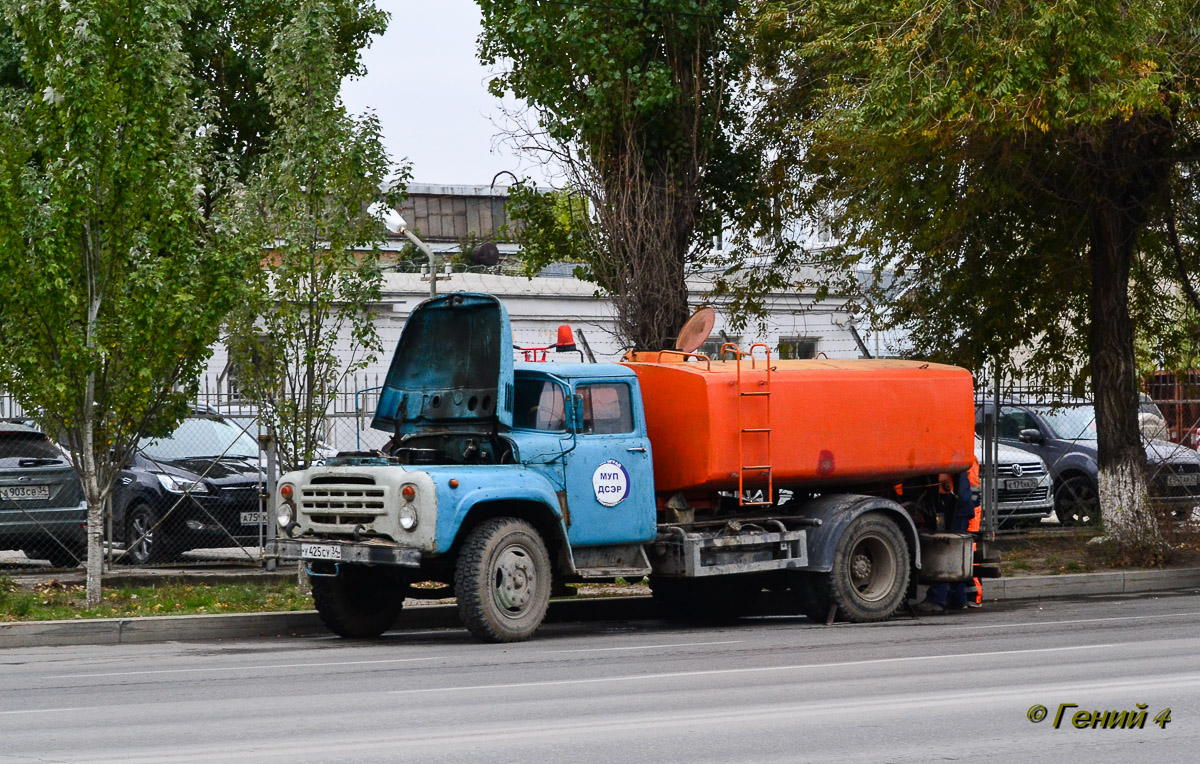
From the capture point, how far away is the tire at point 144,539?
17359mm

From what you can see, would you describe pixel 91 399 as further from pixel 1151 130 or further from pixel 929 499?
pixel 1151 130

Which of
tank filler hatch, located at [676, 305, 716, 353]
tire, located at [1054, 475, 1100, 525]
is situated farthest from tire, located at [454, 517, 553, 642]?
tire, located at [1054, 475, 1100, 525]

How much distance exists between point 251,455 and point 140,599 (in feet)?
14.3

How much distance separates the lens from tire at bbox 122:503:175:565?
17359mm

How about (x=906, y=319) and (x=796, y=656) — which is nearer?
(x=796, y=656)

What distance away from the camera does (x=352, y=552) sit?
1177 cm

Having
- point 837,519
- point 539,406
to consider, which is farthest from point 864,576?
point 539,406

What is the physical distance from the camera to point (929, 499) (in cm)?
1513

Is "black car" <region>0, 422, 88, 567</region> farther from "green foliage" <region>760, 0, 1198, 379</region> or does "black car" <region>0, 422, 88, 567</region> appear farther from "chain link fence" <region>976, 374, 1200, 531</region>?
"chain link fence" <region>976, 374, 1200, 531</region>

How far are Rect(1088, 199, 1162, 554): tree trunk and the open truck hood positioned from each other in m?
8.82

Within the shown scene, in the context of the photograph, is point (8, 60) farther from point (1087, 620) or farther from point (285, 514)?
point (1087, 620)

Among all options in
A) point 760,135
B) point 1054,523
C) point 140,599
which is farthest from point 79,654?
point 1054,523

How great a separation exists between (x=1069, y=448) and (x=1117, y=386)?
15.5 feet

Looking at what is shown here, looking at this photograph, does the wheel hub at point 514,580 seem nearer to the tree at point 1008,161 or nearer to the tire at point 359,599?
the tire at point 359,599
